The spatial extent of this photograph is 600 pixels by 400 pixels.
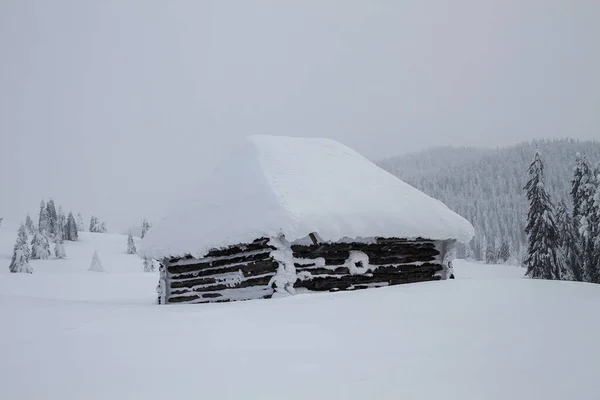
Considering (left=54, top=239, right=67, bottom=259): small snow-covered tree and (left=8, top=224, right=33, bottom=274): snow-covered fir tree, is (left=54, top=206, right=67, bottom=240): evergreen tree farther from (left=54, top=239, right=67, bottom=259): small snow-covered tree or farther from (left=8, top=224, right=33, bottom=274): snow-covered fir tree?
(left=8, top=224, right=33, bottom=274): snow-covered fir tree

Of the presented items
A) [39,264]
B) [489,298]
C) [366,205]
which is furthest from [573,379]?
[39,264]

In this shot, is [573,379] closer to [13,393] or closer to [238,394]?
[238,394]

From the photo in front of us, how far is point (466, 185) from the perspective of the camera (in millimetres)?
116438

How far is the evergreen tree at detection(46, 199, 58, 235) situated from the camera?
69475 millimetres

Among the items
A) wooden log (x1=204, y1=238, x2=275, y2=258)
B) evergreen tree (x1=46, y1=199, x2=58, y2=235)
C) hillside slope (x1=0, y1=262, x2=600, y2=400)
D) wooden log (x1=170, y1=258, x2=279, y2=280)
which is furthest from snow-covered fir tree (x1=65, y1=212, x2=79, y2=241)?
hillside slope (x1=0, y1=262, x2=600, y2=400)

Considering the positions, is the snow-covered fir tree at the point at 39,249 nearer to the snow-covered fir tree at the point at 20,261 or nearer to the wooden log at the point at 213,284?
the snow-covered fir tree at the point at 20,261

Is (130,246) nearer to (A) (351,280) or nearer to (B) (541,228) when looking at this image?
(B) (541,228)

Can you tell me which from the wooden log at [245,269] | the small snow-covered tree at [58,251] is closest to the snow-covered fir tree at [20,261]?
the small snow-covered tree at [58,251]

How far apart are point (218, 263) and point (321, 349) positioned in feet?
24.5

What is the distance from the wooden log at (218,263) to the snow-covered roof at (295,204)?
1.50 feet

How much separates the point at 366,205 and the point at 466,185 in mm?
111996

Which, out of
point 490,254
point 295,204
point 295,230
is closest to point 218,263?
point 295,204

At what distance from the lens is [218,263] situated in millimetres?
11273

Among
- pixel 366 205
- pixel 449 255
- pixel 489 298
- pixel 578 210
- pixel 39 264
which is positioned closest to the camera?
pixel 489 298
